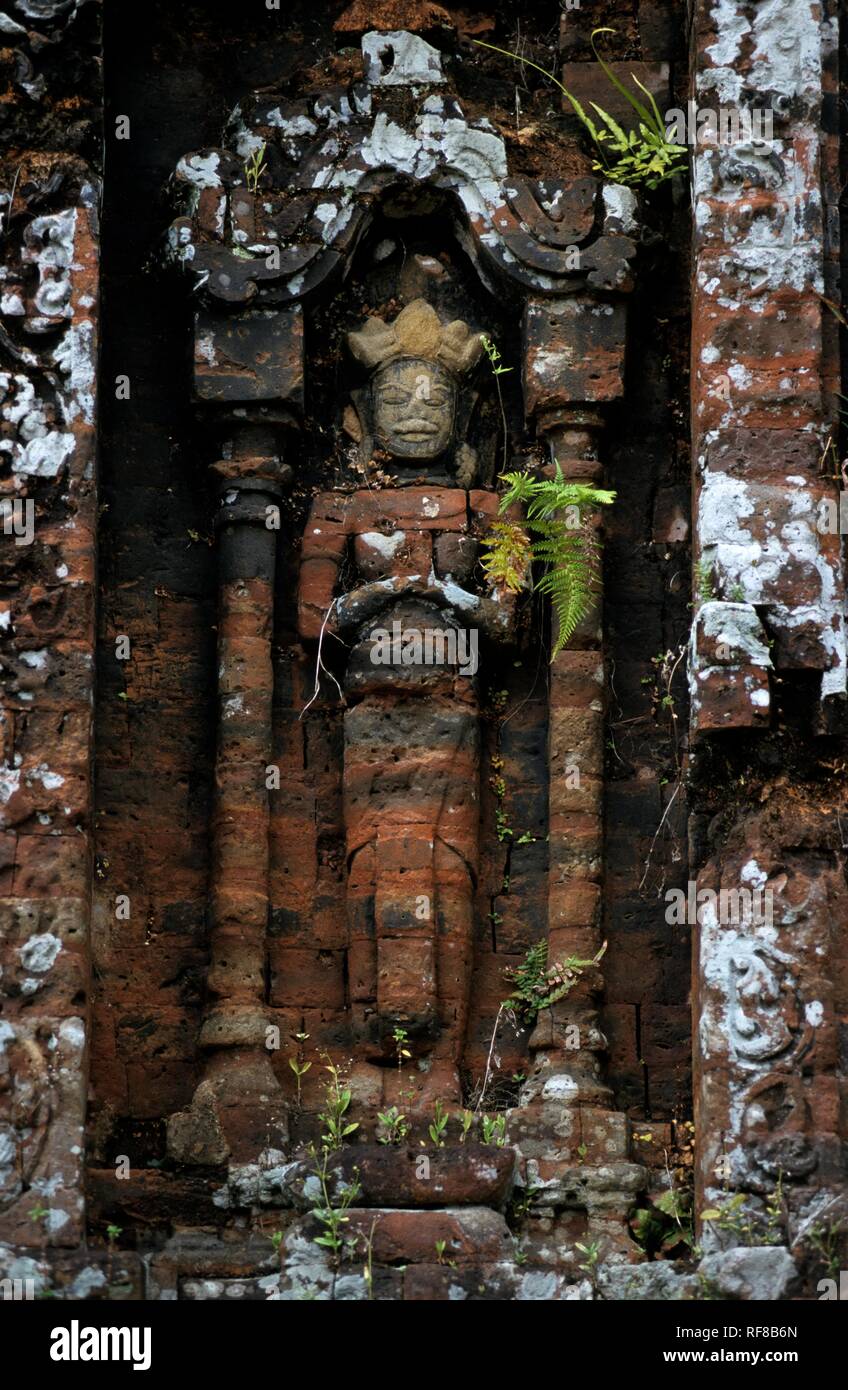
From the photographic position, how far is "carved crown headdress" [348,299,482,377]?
560 inches

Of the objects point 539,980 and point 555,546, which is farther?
point 555,546

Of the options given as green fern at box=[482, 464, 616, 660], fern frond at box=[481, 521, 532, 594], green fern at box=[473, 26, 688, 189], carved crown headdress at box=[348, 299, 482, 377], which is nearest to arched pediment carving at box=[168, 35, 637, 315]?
green fern at box=[473, 26, 688, 189]

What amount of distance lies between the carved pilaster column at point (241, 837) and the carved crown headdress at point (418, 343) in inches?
27.4

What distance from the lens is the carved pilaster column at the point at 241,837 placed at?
1320cm

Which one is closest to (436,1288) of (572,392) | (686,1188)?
(686,1188)

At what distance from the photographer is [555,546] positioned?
13.8 metres

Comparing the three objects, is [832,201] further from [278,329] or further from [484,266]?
[278,329]

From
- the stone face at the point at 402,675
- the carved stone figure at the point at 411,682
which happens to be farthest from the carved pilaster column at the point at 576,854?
the carved stone figure at the point at 411,682

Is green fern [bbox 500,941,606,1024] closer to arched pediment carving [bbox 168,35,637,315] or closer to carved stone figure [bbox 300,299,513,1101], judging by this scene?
carved stone figure [bbox 300,299,513,1101]

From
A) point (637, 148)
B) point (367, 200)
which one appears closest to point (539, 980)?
point (367, 200)

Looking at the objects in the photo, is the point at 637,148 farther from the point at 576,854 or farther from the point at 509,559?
the point at 576,854

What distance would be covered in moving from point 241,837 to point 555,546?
2.06m

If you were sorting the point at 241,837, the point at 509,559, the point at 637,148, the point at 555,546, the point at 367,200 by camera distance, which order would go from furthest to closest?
1. the point at 637,148
2. the point at 367,200
3. the point at 509,559
4. the point at 555,546
5. the point at 241,837

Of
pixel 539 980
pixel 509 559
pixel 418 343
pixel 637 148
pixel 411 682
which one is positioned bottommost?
pixel 539 980
